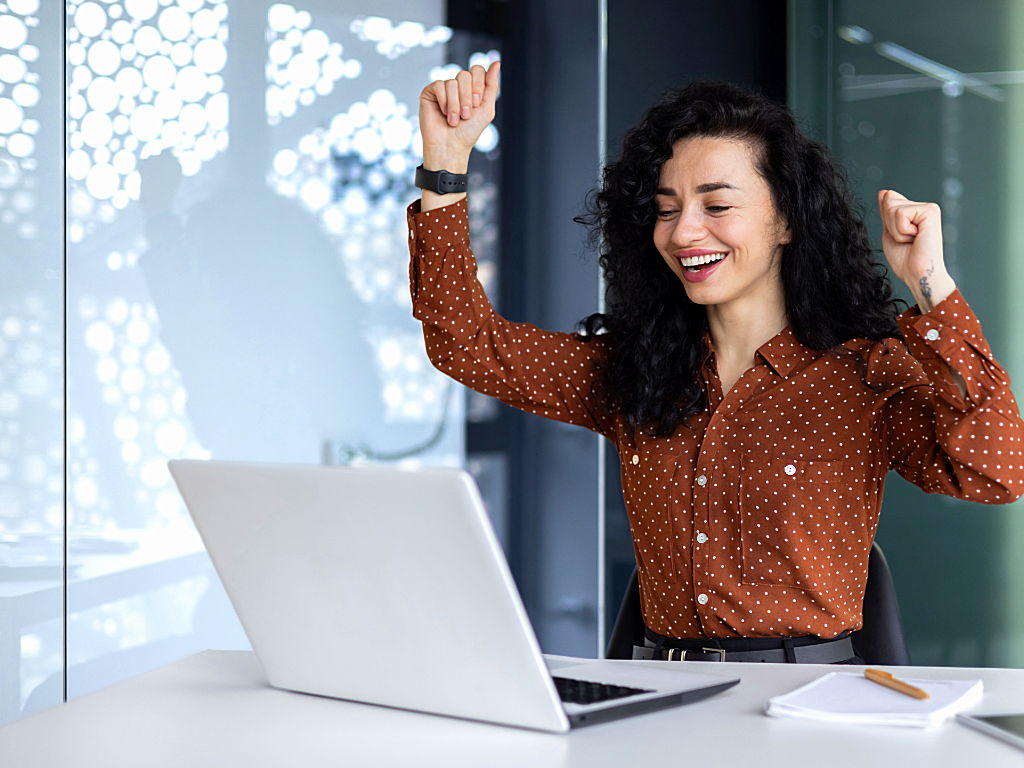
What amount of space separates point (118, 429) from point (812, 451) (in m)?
1.63

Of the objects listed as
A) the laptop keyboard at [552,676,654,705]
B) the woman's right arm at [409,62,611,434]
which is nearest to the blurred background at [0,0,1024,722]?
the woman's right arm at [409,62,611,434]

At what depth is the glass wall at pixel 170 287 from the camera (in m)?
2.31

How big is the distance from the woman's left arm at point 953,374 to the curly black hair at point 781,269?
24 centimetres

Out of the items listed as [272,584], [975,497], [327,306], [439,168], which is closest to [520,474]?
[327,306]

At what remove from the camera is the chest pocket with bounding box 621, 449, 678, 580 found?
1750 mm

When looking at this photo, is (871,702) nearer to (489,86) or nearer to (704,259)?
(704,259)

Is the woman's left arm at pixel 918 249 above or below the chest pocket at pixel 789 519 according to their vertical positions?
above

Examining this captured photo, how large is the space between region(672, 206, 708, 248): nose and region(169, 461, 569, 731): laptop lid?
3.33 ft

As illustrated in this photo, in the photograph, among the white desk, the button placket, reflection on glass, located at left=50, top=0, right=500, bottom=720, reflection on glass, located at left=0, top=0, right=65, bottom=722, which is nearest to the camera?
the white desk

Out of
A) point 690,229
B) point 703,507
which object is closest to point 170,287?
point 690,229

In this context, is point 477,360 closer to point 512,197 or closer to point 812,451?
point 812,451

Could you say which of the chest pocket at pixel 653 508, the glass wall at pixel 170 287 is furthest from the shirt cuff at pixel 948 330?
the glass wall at pixel 170 287

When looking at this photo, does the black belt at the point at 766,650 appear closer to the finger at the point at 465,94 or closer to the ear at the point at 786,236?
the ear at the point at 786,236

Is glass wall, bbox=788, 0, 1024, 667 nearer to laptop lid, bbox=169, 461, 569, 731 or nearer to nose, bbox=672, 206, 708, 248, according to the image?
nose, bbox=672, 206, 708, 248
